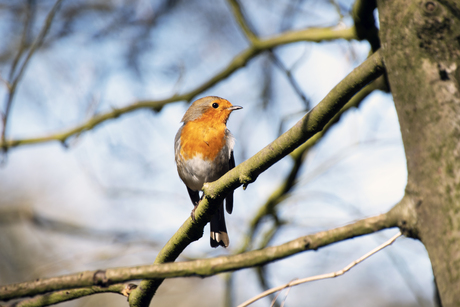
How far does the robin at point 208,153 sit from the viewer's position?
4.61 meters

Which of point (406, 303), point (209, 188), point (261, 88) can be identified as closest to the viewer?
point (209, 188)

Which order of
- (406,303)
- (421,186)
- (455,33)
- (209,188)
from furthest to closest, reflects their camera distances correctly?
1. (406,303)
2. (209,188)
3. (455,33)
4. (421,186)

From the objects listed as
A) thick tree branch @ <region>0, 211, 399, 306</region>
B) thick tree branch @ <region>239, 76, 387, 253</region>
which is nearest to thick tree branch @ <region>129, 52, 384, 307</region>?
thick tree branch @ <region>0, 211, 399, 306</region>

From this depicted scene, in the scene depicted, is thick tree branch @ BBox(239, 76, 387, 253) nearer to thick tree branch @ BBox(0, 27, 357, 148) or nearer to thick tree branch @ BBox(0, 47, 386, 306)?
thick tree branch @ BBox(0, 27, 357, 148)

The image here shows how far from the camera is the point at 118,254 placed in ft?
15.8

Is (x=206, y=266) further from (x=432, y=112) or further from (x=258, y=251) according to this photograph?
(x=432, y=112)

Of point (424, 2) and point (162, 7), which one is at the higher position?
point (162, 7)

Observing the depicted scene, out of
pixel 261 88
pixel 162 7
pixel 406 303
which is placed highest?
pixel 162 7

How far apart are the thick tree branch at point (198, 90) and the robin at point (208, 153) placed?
353 mm

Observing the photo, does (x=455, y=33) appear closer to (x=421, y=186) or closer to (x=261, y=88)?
(x=421, y=186)

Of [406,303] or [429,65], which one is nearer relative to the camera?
[429,65]

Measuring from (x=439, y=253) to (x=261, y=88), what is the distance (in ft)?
18.3

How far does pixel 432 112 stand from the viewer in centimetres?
138

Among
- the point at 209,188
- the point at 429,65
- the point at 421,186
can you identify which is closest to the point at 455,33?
the point at 429,65
